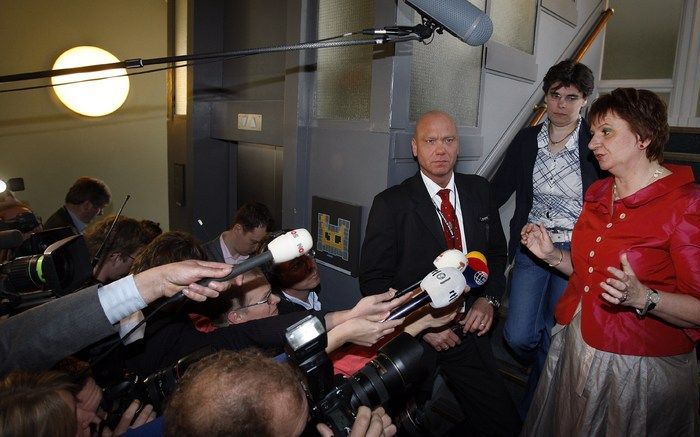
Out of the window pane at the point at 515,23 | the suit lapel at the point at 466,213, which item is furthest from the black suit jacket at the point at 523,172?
the window pane at the point at 515,23

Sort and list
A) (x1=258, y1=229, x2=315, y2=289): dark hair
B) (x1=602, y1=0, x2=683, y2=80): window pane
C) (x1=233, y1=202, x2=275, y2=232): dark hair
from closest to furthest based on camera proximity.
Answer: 1. (x1=258, y1=229, x2=315, y2=289): dark hair
2. (x1=233, y1=202, x2=275, y2=232): dark hair
3. (x1=602, y1=0, x2=683, y2=80): window pane

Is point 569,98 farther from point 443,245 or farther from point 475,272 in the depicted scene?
point 475,272

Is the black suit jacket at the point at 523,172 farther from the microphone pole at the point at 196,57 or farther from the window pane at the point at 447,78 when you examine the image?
the microphone pole at the point at 196,57

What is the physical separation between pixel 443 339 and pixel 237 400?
1706 millimetres

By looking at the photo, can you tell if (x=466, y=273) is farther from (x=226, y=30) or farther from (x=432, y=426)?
(x=226, y=30)

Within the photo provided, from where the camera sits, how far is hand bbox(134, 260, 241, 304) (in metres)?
1.69

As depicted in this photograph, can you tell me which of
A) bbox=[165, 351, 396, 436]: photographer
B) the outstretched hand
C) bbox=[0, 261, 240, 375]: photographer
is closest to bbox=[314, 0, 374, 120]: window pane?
the outstretched hand

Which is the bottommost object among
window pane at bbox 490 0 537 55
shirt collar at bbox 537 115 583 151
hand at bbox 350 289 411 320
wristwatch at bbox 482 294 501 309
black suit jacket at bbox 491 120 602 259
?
wristwatch at bbox 482 294 501 309

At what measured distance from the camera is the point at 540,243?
2.45 metres

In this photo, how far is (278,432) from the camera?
121 cm

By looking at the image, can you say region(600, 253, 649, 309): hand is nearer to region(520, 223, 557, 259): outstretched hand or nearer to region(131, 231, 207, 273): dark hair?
region(520, 223, 557, 259): outstretched hand

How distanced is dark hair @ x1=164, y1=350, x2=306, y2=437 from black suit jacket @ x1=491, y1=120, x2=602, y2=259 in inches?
90.6

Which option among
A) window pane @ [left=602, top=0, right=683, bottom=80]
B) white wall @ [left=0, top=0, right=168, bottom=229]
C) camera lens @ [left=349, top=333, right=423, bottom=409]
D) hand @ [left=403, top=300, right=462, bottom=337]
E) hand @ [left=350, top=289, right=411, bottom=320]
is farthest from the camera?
white wall @ [left=0, top=0, right=168, bottom=229]

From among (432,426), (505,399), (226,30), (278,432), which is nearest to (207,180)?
(226,30)
